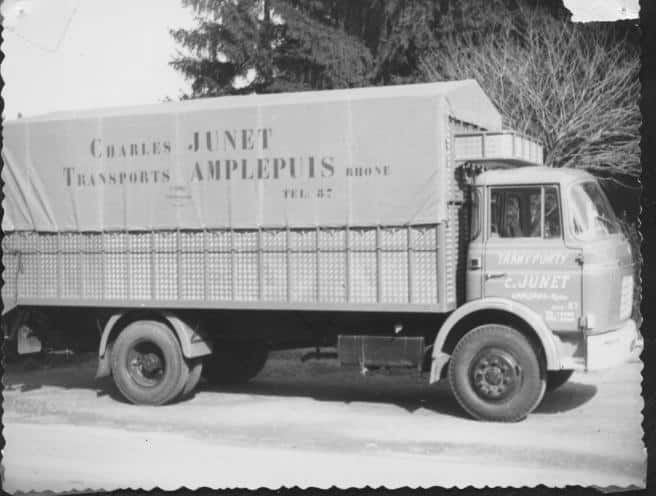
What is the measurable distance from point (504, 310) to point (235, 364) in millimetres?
4380

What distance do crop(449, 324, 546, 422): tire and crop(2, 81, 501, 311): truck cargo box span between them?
Result: 57cm

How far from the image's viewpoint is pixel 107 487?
8469 millimetres

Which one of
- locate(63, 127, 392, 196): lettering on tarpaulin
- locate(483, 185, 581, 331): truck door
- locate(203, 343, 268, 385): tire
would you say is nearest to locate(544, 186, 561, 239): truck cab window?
locate(483, 185, 581, 331): truck door

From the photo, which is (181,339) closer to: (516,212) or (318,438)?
(318,438)

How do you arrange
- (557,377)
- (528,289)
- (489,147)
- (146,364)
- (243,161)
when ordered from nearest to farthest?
(528,289), (489,147), (243,161), (557,377), (146,364)

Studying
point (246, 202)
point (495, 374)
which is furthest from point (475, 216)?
point (246, 202)

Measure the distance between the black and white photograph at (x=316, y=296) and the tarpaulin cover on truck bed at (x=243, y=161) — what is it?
2 centimetres

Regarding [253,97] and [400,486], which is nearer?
[400,486]

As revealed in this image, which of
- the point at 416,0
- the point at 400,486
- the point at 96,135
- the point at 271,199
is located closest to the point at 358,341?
the point at 271,199

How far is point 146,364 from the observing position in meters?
12.0

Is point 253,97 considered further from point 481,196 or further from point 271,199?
point 481,196

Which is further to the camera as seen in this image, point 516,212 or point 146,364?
point 146,364

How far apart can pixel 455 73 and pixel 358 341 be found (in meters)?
9.60

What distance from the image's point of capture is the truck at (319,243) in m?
10.5
